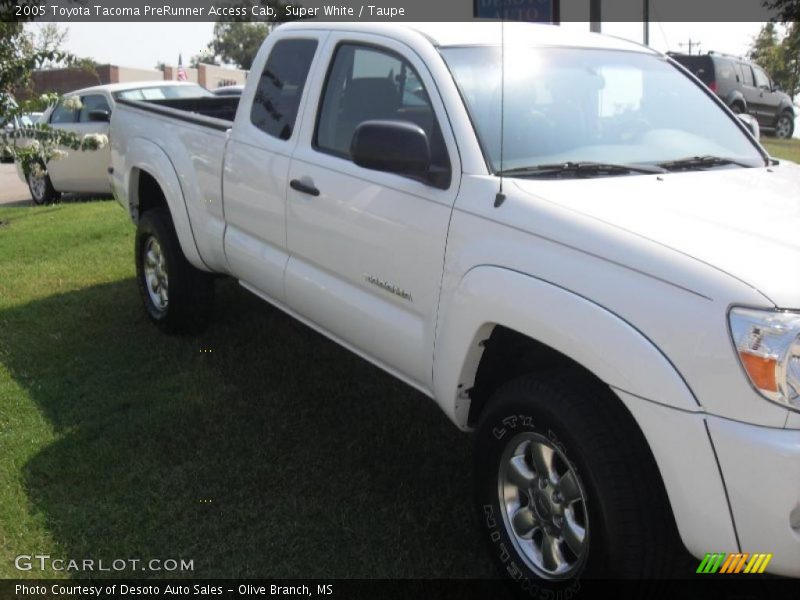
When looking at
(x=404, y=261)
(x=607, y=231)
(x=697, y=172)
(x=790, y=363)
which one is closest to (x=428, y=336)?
(x=404, y=261)

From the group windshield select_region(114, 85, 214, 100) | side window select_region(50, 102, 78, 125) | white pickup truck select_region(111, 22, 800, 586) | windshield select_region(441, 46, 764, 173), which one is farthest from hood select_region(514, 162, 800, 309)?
side window select_region(50, 102, 78, 125)

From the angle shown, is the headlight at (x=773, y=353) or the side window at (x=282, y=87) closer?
the headlight at (x=773, y=353)

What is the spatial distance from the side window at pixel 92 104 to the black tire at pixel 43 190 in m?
0.99

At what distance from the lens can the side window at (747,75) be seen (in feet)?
67.0

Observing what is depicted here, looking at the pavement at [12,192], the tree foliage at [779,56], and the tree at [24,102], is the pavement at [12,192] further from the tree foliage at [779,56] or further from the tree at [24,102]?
the tree foliage at [779,56]

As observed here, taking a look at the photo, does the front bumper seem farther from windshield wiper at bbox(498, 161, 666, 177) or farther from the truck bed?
the truck bed

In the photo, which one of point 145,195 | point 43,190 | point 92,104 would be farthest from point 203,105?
point 43,190

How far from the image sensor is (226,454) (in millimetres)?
4227

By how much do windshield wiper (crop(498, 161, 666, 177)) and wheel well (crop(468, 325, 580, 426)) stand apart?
58 centimetres

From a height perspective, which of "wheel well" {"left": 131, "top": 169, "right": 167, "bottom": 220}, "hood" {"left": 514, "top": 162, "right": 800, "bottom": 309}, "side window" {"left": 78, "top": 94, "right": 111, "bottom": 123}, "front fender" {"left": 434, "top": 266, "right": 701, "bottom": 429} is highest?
"side window" {"left": 78, "top": 94, "right": 111, "bottom": 123}

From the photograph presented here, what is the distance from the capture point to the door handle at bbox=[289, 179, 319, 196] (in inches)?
158

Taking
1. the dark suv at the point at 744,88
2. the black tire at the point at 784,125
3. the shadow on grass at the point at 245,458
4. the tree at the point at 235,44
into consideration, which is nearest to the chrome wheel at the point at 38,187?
the shadow on grass at the point at 245,458

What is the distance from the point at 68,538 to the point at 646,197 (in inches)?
101

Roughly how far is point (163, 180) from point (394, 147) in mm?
2723
